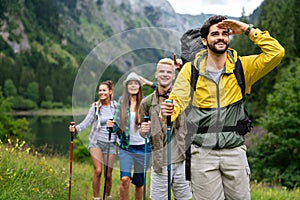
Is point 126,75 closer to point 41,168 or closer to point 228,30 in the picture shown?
point 41,168

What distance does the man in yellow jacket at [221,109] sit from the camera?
154 inches

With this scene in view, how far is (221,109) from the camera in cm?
391

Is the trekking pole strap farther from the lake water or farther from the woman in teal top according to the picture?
the lake water

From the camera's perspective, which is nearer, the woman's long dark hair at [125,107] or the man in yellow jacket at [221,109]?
the man in yellow jacket at [221,109]

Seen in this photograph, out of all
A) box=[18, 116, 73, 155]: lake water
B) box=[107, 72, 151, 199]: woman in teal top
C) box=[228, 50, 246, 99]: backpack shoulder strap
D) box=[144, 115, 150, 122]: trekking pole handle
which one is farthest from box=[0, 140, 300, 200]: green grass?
box=[228, 50, 246, 99]: backpack shoulder strap

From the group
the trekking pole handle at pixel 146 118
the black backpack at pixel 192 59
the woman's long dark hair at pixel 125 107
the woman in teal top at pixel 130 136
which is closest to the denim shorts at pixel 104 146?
the woman in teal top at pixel 130 136

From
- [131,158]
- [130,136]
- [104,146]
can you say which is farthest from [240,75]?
[104,146]

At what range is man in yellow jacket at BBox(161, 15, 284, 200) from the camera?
392cm

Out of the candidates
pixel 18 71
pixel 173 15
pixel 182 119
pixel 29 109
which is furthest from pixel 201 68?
pixel 18 71

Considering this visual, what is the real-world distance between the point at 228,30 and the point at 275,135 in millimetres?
17206

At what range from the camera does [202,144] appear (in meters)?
3.99

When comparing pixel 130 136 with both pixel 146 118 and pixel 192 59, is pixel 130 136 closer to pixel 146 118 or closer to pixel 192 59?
pixel 146 118

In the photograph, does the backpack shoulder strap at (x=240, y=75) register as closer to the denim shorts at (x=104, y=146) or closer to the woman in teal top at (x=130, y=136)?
the woman in teal top at (x=130, y=136)

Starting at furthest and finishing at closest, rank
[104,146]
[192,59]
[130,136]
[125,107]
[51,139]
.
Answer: [51,139], [104,146], [125,107], [130,136], [192,59]
